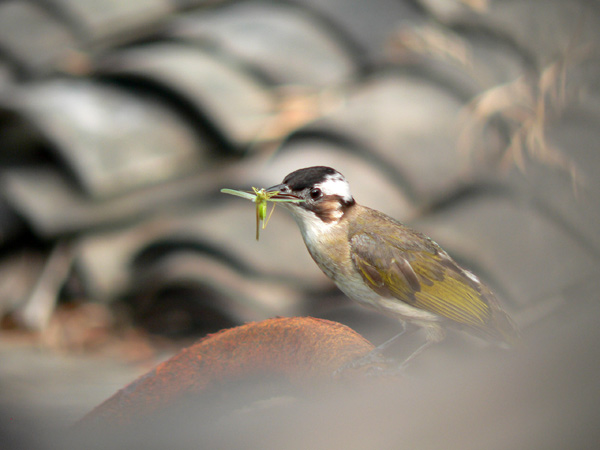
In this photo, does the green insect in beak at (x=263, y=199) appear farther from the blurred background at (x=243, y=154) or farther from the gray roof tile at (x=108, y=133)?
the gray roof tile at (x=108, y=133)

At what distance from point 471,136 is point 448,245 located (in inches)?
6.3

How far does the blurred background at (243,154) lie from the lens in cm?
64

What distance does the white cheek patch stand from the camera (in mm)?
291

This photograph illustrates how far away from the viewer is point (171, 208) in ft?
2.97

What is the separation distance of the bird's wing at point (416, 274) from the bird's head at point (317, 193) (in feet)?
0.07

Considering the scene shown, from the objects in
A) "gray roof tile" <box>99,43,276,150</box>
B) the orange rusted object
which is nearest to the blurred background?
"gray roof tile" <box>99,43,276,150</box>

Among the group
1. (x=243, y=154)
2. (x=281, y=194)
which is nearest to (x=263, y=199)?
(x=281, y=194)

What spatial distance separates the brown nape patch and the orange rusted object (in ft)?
0.19

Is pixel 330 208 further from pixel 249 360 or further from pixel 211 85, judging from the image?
pixel 211 85

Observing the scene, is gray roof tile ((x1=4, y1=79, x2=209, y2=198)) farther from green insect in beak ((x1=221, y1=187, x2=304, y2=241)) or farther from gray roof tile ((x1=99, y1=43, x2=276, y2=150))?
green insect in beak ((x1=221, y1=187, x2=304, y2=241))

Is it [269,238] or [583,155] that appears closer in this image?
[583,155]

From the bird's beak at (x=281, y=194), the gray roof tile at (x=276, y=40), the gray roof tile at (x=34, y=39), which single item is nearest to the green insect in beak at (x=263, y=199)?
the bird's beak at (x=281, y=194)

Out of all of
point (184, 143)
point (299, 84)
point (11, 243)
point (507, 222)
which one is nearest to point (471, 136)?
point (507, 222)

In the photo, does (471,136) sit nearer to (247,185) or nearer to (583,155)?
(583,155)
